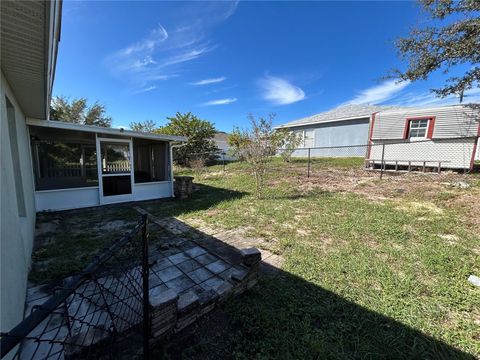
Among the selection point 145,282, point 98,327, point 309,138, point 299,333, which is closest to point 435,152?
point 309,138

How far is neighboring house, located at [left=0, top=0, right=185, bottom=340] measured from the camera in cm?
155

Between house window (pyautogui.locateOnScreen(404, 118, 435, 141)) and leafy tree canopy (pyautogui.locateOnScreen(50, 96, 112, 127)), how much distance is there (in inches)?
980

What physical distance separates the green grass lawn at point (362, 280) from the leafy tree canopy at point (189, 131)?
11.1 meters

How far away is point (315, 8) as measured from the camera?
8.34 meters

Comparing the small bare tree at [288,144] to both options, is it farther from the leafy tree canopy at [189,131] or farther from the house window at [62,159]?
the house window at [62,159]

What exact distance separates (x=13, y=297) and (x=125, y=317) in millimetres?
867

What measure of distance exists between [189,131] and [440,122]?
1446 centimetres

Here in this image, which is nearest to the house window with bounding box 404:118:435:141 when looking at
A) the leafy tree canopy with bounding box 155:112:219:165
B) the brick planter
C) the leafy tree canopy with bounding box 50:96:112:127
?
the brick planter

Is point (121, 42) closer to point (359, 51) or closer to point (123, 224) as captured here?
point (123, 224)

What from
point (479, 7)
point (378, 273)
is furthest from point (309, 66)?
point (378, 273)

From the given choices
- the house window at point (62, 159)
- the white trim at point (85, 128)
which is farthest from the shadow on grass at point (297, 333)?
the house window at point (62, 159)

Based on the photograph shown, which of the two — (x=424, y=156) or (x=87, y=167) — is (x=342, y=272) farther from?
(x=424, y=156)

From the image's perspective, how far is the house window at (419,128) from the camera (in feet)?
29.5

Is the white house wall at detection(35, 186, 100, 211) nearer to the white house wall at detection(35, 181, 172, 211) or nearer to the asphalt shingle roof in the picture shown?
the white house wall at detection(35, 181, 172, 211)
